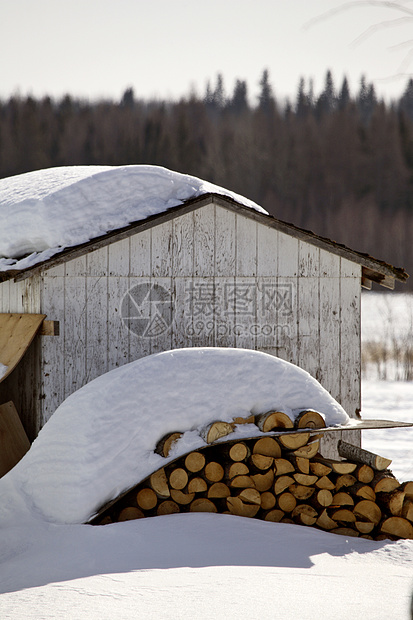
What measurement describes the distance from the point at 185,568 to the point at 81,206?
174 inches

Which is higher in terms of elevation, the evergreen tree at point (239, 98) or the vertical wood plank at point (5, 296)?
the evergreen tree at point (239, 98)

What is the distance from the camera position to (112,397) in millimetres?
5758

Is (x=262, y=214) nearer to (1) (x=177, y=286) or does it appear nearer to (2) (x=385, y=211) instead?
(1) (x=177, y=286)

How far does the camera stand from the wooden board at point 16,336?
682 centimetres

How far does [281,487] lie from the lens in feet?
19.1

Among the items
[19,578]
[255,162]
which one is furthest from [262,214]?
[255,162]

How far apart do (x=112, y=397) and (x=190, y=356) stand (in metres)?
0.83

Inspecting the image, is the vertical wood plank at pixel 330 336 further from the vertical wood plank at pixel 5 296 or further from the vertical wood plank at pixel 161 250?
the vertical wood plank at pixel 5 296

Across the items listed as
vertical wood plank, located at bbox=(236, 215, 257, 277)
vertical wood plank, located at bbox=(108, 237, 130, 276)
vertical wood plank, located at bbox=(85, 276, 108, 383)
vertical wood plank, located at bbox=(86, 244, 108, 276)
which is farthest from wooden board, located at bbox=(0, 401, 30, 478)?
vertical wood plank, located at bbox=(236, 215, 257, 277)

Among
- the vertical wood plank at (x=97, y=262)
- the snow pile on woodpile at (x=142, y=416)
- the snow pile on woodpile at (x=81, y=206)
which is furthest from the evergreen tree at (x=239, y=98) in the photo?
the snow pile on woodpile at (x=142, y=416)

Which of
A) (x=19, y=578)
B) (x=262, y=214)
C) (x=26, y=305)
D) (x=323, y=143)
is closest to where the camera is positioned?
(x=19, y=578)

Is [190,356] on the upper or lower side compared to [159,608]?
upper

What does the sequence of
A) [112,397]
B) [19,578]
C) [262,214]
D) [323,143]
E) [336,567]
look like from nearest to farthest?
[19,578] < [336,567] < [112,397] < [262,214] < [323,143]

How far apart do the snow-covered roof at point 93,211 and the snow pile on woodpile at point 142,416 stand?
6.33 ft
